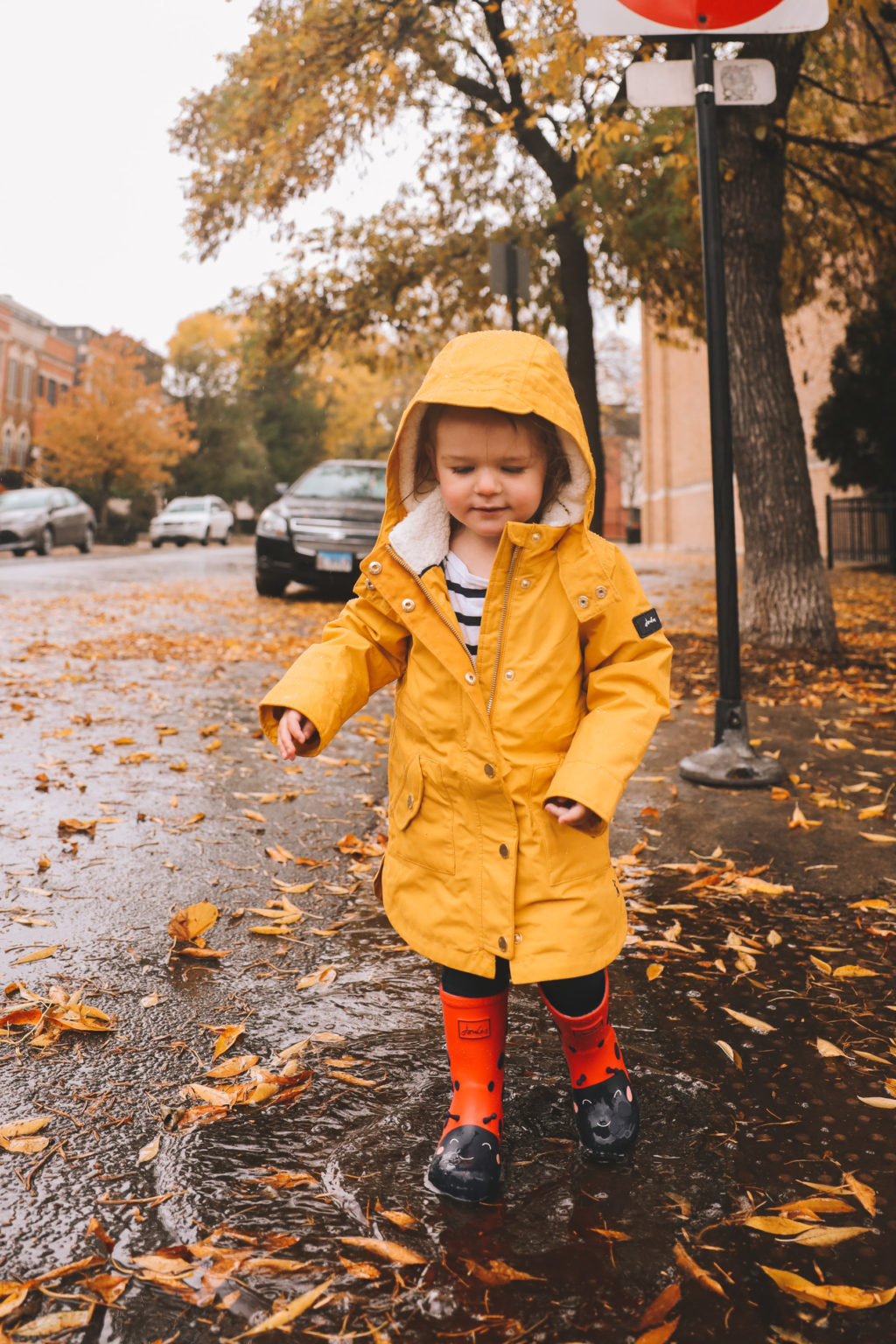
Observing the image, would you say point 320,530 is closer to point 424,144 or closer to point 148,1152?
point 424,144

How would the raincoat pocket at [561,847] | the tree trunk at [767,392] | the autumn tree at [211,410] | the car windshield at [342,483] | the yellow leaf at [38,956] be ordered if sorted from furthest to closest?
1. the autumn tree at [211,410]
2. the car windshield at [342,483]
3. the tree trunk at [767,392]
4. the yellow leaf at [38,956]
5. the raincoat pocket at [561,847]

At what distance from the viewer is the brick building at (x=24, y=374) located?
41812 mm

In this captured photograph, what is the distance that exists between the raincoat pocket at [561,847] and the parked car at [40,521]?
2184 centimetres

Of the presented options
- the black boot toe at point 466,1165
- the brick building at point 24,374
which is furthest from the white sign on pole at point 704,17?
the brick building at point 24,374

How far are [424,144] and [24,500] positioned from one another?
13.7 m

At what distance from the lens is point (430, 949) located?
1878 mm

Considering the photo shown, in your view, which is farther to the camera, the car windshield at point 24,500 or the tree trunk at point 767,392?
the car windshield at point 24,500

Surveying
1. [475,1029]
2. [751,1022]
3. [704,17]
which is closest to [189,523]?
[704,17]

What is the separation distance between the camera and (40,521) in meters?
22.2

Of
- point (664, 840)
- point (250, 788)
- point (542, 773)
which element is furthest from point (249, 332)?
point (542, 773)

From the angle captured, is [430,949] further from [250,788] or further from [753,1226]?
[250,788]

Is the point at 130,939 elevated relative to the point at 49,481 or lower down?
lower down

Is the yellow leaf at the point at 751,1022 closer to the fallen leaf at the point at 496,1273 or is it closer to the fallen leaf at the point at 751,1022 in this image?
the fallen leaf at the point at 751,1022

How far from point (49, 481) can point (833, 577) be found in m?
31.2
